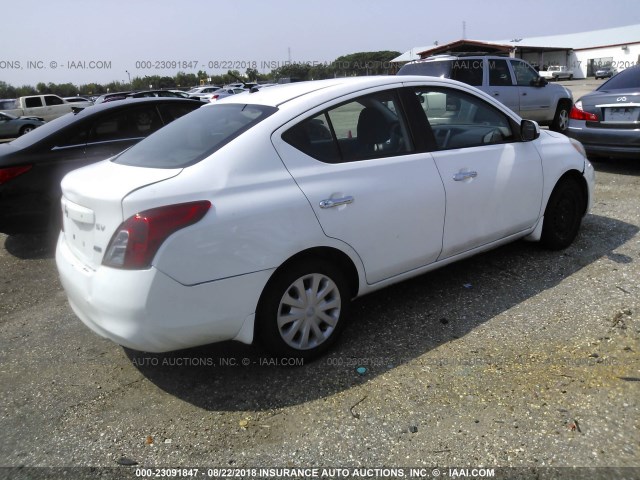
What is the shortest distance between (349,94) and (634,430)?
239 cm

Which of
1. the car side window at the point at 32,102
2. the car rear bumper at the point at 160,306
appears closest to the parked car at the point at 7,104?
the car side window at the point at 32,102

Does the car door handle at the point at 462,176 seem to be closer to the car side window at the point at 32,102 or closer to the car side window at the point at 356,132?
the car side window at the point at 356,132

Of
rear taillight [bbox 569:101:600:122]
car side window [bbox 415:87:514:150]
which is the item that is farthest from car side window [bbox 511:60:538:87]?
car side window [bbox 415:87:514:150]

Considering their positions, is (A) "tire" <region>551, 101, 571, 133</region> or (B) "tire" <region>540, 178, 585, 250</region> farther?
(A) "tire" <region>551, 101, 571, 133</region>

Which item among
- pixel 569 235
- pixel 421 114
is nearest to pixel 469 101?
pixel 421 114

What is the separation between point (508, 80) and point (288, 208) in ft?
30.0

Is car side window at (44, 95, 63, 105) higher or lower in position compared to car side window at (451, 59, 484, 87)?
higher

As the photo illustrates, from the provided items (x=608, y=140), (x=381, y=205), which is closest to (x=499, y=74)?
(x=608, y=140)

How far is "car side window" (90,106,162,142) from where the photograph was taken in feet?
18.4

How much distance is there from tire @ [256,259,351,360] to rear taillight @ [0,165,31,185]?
362 cm

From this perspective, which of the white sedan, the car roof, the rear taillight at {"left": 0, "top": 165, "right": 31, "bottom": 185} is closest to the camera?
the white sedan

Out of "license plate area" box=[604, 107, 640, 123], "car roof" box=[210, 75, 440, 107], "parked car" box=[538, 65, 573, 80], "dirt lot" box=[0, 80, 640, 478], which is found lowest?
"dirt lot" box=[0, 80, 640, 478]

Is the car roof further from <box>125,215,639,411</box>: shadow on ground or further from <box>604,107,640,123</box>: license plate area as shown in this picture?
<box>604,107,640,123</box>: license plate area

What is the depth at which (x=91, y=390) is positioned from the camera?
2.99 meters
